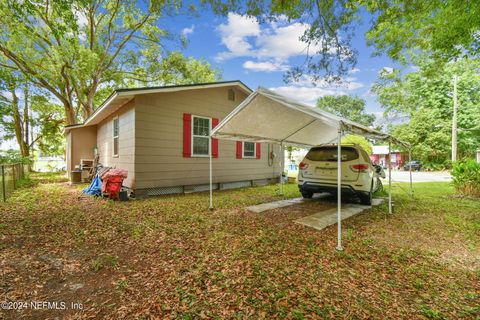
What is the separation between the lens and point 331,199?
23.0 feet

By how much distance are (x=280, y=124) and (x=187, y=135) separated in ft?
11.4

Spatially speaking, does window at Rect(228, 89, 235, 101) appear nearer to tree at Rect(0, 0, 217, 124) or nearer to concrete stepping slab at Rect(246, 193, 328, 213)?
concrete stepping slab at Rect(246, 193, 328, 213)

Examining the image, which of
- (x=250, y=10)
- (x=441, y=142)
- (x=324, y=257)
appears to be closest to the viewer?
(x=324, y=257)

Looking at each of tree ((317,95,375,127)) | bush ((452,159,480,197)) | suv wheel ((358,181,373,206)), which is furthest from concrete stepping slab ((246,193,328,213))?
tree ((317,95,375,127))

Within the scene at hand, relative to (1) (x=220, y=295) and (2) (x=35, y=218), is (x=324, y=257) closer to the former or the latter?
(1) (x=220, y=295)

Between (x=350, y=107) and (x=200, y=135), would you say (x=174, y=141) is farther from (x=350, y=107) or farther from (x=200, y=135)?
(x=350, y=107)

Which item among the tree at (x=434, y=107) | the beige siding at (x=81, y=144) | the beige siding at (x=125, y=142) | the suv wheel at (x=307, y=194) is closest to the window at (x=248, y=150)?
the suv wheel at (x=307, y=194)

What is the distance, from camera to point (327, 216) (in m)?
4.97

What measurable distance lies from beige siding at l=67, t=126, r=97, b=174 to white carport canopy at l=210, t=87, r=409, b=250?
33.4 ft

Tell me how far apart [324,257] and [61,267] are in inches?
132

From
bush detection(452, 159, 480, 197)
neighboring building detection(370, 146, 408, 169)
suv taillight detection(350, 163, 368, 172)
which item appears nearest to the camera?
suv taillight detection(350, 163, 368, 172)

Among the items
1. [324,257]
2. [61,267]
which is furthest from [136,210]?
[324,257]

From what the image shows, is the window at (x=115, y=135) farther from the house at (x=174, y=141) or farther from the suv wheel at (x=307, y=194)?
the suv wheel at (x=307, y=194)

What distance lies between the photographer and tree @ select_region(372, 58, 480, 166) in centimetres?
2034
